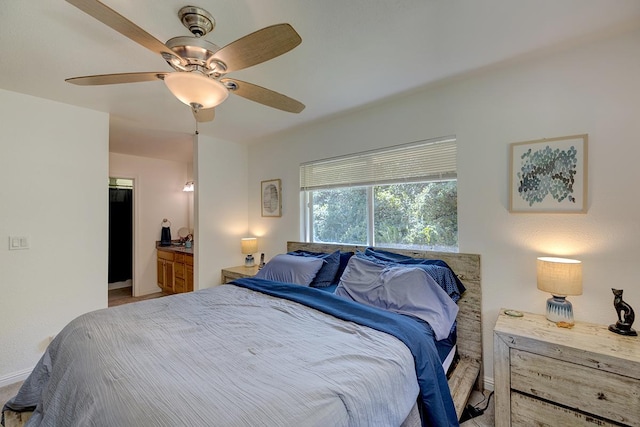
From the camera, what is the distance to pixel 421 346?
4.85 ft

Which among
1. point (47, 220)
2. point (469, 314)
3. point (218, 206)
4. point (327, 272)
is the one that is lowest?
point (469, 314)

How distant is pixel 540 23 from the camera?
1599mm

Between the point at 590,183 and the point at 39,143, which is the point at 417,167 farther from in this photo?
the point at 39,143

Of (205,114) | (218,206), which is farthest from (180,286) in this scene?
(205,114)

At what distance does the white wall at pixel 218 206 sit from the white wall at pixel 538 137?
7.34 feet

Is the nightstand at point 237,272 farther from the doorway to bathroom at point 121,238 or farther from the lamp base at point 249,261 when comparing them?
the doorway to bathroom at point 121,238

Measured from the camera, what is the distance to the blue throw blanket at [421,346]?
139 centimetres

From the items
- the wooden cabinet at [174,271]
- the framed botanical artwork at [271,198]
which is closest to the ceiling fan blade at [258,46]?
the framed botanical artwork at [271,198]

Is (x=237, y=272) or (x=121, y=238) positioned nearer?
(x=237, y=272)

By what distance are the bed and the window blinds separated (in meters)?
1.33

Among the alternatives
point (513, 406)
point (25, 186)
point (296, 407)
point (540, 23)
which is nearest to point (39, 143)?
point (25, 186)

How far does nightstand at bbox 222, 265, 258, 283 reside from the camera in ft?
11.5

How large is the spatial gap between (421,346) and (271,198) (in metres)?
2.82

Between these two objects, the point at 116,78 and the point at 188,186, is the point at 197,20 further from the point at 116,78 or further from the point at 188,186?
the point at 188,186
